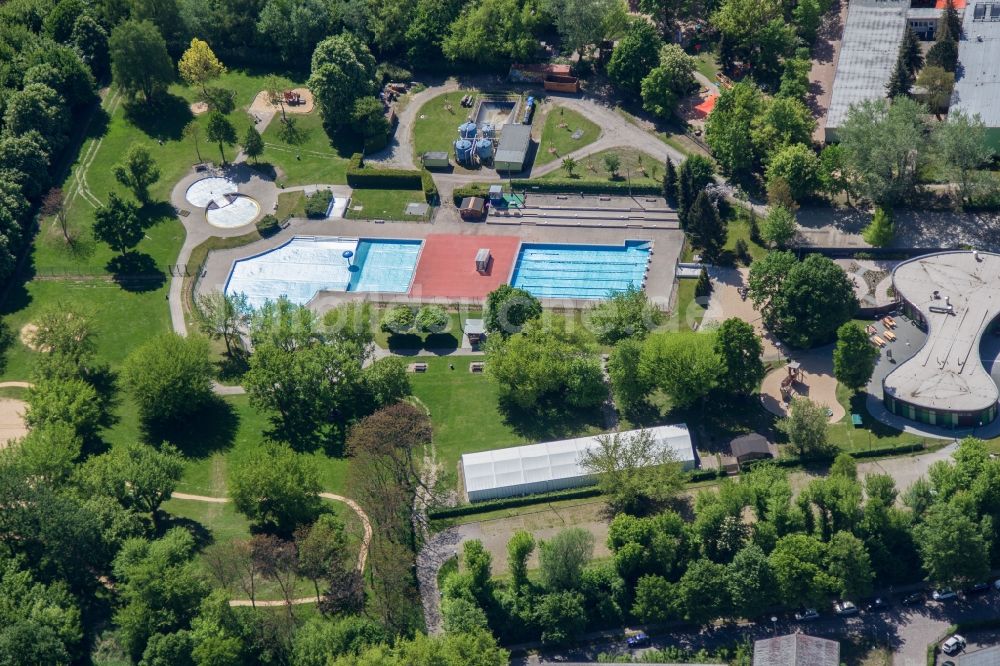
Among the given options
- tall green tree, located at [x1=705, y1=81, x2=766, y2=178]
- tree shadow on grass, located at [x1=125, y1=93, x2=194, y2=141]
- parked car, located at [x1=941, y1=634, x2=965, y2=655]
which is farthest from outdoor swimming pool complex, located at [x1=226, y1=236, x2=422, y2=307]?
parked car, located at [x1=941, y1=634, x2=965, y2=655]

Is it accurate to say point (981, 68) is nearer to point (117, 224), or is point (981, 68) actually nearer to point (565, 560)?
point (565, 560)

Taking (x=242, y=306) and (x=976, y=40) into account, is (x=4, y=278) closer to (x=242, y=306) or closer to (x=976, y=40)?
(x=242, y=306)

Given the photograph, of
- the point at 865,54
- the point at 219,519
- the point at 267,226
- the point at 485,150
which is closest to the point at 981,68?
the point at 865,54

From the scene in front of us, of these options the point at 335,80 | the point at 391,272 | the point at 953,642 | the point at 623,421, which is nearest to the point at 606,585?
Answer: the point at 623,421

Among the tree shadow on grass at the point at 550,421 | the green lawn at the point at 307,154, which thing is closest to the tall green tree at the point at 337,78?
the green lawn at the point at 307,154

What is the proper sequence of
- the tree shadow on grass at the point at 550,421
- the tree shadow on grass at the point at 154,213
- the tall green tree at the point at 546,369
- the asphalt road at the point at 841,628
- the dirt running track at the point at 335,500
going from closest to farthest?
the asphalt road at the point at 841,628
the dirt running track at the point at 335,500
the tall green tree at the point at 546,369
the tree shadow on grass at the point at 550,421
the tree shadow on grass at the point at 154,213

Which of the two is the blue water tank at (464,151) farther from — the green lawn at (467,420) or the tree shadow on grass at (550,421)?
the tree shadow on grass at (550,421)
